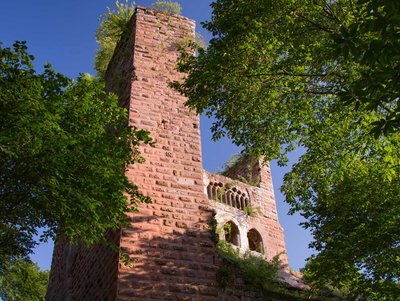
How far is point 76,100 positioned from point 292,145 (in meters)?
4.25

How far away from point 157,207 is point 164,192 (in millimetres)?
341

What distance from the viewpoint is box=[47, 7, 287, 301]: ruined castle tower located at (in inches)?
255

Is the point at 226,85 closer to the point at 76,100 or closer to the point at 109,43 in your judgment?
the point at 76,100

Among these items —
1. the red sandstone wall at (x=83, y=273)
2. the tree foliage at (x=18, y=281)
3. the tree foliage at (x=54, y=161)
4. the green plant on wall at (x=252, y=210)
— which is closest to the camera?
the tree foliage at (x=54, y=161)

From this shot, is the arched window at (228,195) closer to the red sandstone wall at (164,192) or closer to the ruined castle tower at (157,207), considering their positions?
the ruined castle tower at (157,207)

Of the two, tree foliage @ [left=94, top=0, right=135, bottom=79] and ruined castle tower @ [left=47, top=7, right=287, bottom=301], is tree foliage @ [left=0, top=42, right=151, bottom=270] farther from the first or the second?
tree foliage @ [left=94, top=0, right=135, bottom=79]

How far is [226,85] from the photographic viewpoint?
794 centimetres

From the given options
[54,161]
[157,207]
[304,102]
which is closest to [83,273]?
[157,207]

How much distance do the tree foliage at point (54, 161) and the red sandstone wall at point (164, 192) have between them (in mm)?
577

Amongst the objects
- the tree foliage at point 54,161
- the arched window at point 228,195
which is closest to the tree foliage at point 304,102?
the tree foliage at point 54,161

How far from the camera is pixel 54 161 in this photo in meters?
5.55

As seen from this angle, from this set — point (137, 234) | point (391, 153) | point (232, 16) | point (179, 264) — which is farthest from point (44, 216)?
point (391, 153)

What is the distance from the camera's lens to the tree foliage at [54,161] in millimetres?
5516

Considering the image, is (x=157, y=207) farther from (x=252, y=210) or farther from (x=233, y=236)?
(x=252, y=210)
